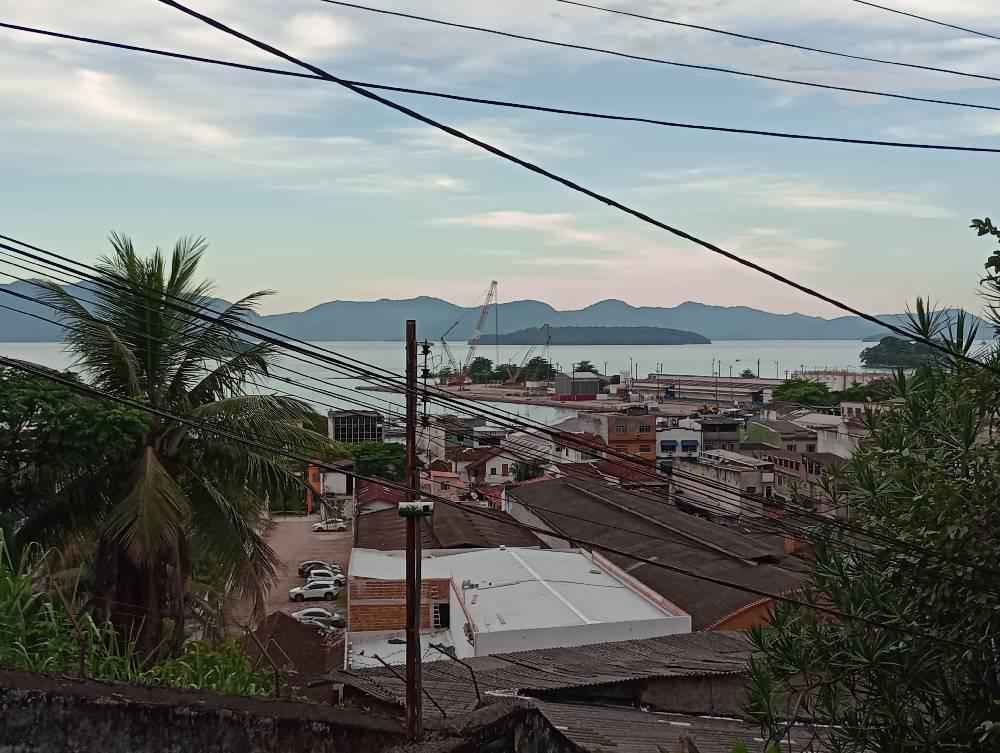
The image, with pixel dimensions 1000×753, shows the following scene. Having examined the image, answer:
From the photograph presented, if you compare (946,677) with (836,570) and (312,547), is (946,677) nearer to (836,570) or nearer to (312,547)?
(836,570)

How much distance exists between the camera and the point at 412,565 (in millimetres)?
4500

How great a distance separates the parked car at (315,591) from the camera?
69.6ft

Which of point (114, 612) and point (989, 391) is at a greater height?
point (989, 391)

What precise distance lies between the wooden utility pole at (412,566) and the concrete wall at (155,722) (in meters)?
0.20

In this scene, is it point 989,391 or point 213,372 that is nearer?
point 989,391

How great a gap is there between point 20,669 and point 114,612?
3.21 metres

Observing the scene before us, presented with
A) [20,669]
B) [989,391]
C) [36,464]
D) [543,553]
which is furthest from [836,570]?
[543,553]

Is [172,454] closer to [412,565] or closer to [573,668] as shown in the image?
[412,565]

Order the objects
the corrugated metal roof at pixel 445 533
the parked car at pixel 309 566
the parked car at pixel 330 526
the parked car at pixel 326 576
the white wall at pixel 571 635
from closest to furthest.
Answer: the white wall at pixel 571 635 < the corrugated metal roof at pixel 445 533 < the parked car at pixel 326 576 < the parked car at pixel 309 566 < the parked car at pixel 330 526

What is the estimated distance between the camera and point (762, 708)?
416cm

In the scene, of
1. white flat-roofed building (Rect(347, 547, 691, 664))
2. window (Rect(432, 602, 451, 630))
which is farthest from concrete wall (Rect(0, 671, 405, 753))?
window (Rect(432, 602, 451, 630))

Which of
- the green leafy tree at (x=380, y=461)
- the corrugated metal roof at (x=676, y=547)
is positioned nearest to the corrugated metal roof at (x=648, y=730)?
the corrugated metal roof at (x=676, y=547)

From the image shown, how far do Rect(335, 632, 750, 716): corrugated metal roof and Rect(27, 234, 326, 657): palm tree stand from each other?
1790 millimetres

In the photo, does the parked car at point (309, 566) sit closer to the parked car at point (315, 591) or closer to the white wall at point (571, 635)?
the parked car at point (315, 591)
